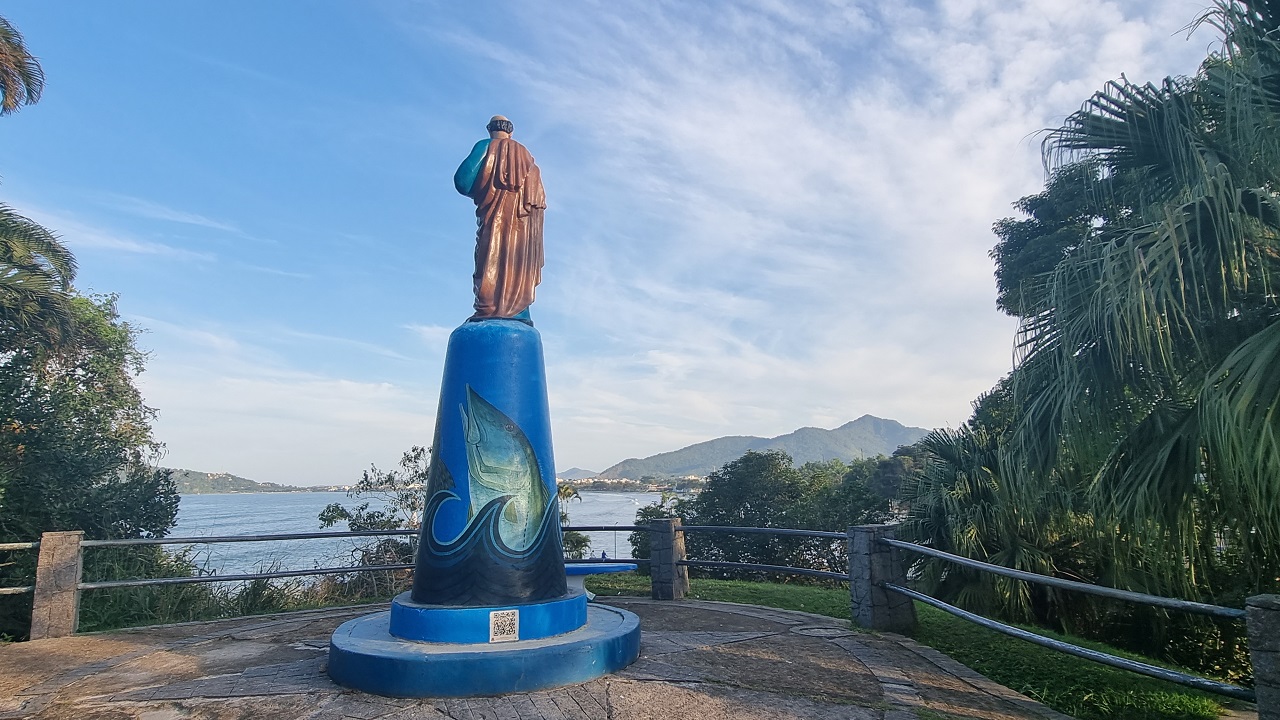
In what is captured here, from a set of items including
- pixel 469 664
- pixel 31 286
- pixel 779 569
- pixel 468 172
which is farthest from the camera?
pixel 31 286

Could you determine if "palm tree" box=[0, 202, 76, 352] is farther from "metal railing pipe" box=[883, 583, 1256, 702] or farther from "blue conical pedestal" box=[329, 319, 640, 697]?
"metal railing pipe" box=[883, 583, 1256, 702]

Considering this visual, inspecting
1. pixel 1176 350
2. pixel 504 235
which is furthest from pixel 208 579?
pixel 1176 350

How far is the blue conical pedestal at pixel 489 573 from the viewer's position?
495 centimetres

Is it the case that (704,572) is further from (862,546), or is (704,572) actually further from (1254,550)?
(1254,550)

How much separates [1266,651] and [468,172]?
20.2 ft

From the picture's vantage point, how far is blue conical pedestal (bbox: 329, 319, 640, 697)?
4.95m

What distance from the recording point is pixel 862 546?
267 inches

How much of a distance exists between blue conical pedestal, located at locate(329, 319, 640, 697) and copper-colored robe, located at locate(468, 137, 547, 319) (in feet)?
1.01

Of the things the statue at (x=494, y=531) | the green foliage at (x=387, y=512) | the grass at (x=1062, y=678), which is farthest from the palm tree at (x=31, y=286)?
the grass at (x=1062, y=678)

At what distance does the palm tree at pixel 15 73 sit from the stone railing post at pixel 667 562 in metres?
11.4

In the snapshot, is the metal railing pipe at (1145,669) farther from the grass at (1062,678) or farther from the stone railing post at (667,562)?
the stone railing post at (667,562)

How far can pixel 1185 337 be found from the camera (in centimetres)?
548

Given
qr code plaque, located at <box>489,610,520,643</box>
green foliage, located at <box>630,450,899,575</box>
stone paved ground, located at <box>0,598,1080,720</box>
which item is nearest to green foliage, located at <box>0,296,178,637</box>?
stone paved ground, located at <box>0,598,1080,720</box>

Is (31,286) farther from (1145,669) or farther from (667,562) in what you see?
(1145,669)
